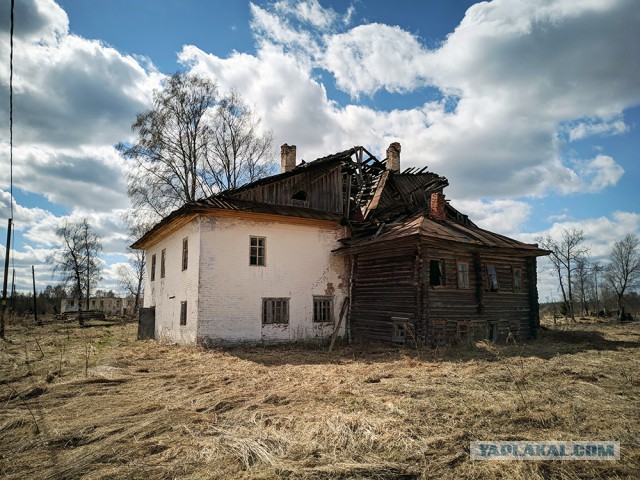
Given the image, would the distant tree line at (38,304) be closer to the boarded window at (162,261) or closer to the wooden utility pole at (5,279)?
the wooden utility pole at (5,279)

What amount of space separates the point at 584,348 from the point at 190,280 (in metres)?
14.8

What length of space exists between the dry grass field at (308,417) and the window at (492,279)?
5.65 meters

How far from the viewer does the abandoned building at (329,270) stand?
14.9m

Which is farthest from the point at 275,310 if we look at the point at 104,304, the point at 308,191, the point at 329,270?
the point at 104,304

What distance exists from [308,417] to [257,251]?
34.1 feet

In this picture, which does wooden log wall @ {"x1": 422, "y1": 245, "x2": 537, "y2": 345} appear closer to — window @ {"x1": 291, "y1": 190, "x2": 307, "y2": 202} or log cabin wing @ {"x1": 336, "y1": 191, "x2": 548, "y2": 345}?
log cabin wing @ {"x1": 336, "y1": 191, "x2": 548, "y2": 345}

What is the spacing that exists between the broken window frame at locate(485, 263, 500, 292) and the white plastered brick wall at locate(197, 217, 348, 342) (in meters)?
6.07

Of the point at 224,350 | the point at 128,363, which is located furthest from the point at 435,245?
the point at 128,363

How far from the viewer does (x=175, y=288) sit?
58.0 feet

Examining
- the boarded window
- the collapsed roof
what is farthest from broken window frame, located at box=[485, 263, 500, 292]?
the boarded window

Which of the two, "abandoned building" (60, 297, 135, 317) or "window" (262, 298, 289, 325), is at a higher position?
"window" (262, 298, 289, 325)

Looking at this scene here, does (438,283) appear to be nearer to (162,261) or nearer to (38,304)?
(162,261)

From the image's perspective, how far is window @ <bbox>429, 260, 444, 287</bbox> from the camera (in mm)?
15406

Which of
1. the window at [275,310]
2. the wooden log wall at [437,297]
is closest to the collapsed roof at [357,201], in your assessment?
the wooden log wall at [437,297]
